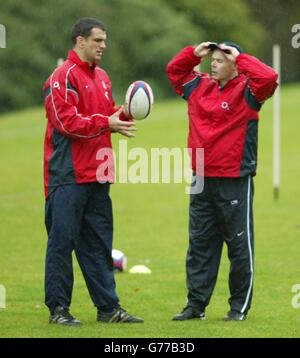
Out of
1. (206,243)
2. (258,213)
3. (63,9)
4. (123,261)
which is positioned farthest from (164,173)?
(63,9)

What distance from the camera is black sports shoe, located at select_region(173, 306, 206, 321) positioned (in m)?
8.93

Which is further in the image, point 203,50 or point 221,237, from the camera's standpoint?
point 221,237

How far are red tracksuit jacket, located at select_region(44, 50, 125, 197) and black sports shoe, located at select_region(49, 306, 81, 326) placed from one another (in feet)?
3.00

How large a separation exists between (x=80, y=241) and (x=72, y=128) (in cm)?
98

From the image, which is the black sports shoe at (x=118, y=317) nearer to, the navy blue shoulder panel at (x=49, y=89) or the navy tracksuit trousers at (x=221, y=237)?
the navy tracksuit trousers at (x=221, y=237)

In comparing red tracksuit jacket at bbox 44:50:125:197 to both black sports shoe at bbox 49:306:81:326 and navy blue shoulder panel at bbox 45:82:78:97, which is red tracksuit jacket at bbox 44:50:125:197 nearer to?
navy blue shoulder panel at bbox 45:82:78:97

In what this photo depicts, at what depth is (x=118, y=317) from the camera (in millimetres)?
8789

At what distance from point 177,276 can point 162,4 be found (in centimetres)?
3330

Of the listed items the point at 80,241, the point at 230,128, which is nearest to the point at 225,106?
the point at 230,128

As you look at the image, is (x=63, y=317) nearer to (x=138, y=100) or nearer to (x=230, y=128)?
(x=138, y=100)

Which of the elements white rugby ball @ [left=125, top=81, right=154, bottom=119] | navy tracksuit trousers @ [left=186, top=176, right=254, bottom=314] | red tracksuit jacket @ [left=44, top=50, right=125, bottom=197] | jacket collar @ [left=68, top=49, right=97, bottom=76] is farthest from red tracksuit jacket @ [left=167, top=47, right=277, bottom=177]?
jacket collar @ [left=68, top=49, right=97, bottom=76]

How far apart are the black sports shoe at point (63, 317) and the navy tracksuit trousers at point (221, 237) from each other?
39.9 inches

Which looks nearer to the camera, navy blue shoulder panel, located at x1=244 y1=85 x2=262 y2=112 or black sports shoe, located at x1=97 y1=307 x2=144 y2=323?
navy blue shoulder panel, located at x1=244 y1=85 x2=262 y2=112

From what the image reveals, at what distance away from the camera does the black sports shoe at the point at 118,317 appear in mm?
8789
